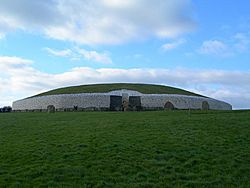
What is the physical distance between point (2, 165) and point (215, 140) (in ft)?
29.9

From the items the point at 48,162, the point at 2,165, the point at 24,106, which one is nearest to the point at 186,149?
the point at 48,162

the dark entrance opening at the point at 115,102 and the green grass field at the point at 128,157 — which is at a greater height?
the dark entrance opening at the point at 115,102

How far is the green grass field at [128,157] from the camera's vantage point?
10.6 metres

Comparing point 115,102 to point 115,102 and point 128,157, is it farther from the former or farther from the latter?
point 128,157

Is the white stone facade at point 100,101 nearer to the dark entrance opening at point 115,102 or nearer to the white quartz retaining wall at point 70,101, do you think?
the white quartz retaining wall at point 70,101

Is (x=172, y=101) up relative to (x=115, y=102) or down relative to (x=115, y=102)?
up

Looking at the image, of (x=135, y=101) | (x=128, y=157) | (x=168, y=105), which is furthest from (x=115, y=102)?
(x=128, y=157)

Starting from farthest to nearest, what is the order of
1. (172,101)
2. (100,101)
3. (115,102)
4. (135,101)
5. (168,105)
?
1. (172,101)
2. (135,101)
3. (115,102)
4. (168,105)
5. (100,101)

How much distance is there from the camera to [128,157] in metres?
13.0

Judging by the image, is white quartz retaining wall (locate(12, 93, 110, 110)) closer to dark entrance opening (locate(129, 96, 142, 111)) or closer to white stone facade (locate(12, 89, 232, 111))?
white stone facade (locate(12, 89, 232, 111))

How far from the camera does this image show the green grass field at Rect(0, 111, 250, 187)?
10578 mm

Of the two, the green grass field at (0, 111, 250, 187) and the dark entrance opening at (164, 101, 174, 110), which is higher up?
the dark entrance opening at (164, 101, 174, 110)

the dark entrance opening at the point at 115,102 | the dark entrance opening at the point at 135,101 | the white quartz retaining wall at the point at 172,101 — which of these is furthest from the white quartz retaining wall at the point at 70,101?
the white quartz retaining wall at the point at 172,101

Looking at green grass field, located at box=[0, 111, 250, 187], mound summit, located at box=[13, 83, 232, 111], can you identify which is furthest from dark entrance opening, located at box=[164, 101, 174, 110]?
green grass field, located at box=[0, 111, 250, 187]
